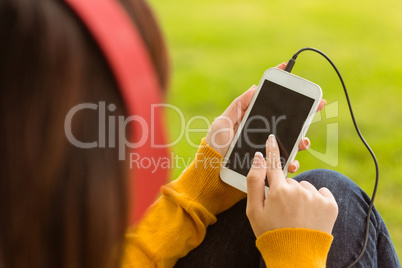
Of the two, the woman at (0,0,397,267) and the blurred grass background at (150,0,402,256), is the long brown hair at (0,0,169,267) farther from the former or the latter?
the blurred grass background at (150,0,402,256)

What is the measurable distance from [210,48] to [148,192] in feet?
5.82

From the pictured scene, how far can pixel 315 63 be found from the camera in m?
2.04

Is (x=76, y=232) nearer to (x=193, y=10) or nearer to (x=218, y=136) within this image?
(x=218, y=136)

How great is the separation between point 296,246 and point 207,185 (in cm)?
24

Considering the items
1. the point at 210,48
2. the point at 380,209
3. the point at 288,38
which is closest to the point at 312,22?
the point at 288,38

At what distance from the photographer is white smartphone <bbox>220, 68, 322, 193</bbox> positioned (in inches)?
35.3

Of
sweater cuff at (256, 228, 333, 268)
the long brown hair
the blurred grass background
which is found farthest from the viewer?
the blurred grass background

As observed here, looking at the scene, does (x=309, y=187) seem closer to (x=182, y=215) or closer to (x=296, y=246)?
(x=296, y=246)

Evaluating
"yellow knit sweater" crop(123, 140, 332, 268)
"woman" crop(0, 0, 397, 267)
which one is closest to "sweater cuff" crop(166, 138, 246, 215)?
"yellow knit sweater" crop(123, 140, 332, 268)

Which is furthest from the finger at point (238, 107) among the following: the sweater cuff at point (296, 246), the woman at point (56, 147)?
the woman at point (56, 147)

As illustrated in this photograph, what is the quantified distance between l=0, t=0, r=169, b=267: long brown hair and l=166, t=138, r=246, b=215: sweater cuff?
1.32 ft

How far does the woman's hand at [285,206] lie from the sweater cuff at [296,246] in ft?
0.04

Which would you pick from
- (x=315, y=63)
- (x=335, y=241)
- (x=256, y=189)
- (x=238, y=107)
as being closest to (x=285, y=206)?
(x=256, y=189)

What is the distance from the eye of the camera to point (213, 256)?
0.84 metres
